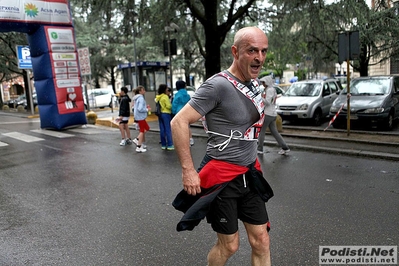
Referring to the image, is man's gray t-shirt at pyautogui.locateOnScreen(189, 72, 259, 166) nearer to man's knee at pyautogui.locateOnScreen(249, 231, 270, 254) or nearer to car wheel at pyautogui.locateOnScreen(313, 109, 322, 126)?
man's knee at pyautogui.locateOnScreen(249, 231, 270, 254)

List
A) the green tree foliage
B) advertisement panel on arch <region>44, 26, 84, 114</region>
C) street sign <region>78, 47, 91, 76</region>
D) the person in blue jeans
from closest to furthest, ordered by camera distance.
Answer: the person in blue jeans, the green tree foliage, advertisement panel on arch <region>44, 26, 84, 114</region>, street sign <region>78, 47, 91, 76</region>

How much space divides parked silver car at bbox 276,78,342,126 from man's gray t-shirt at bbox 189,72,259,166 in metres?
10.7

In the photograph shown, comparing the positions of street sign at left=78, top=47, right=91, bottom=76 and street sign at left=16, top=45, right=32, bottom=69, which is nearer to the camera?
street sign at left=78, top=47, right=91, bottom=76

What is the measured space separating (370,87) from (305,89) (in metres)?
2.70

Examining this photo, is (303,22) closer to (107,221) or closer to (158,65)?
(158,65)

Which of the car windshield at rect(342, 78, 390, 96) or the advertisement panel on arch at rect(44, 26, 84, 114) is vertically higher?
the advertisement panel on arch at rect(44, 26, 84, 114)

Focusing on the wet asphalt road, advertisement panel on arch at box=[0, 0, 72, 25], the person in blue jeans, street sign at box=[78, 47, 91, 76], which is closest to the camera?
the wet asphalt road

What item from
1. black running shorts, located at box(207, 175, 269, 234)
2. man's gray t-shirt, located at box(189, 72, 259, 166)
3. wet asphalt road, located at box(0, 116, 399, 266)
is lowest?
wet asphalt road, located at box(0, 116, 399, 266)

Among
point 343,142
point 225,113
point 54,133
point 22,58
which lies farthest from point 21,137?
point 225,113

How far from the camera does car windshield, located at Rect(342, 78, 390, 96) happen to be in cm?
1164

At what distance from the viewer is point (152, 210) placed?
4.76 metres

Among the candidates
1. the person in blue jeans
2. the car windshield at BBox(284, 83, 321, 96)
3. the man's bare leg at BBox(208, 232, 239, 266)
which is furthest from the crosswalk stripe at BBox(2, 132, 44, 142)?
the man's bare leg at BBox(208, 232, 239, 266)

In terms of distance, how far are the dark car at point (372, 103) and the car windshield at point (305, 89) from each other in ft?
4.98

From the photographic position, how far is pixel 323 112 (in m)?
13.5
